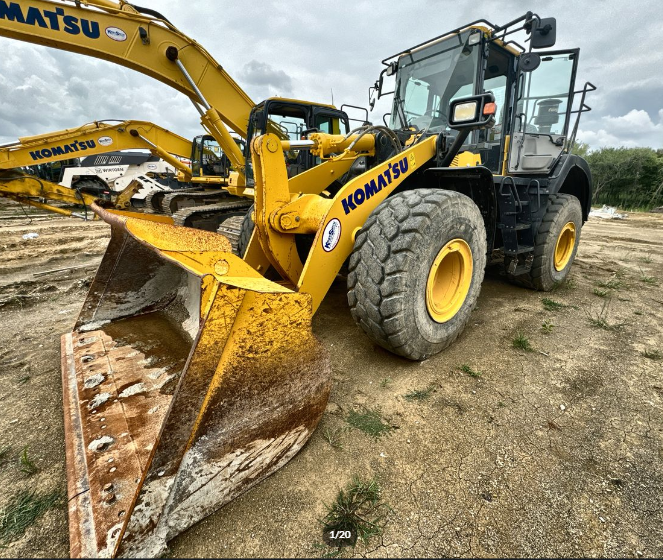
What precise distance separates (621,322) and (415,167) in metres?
2.68

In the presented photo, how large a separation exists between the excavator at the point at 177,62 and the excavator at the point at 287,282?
0.11 metres

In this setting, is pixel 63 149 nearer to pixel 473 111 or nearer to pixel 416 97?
pixel 416 97

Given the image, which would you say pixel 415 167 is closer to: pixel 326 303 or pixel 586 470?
pixel 326 303

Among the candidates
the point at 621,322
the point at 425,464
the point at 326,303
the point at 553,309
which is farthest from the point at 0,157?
the point at 621,322

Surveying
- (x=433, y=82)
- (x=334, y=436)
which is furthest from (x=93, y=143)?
(x=334, y=436)

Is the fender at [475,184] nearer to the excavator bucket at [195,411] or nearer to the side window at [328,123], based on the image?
the excavator bucket at [195,411]

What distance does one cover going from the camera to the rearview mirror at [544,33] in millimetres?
3070

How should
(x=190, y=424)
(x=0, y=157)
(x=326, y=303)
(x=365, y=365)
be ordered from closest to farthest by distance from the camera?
1. (x=190, y=424)
2. (x=365, y=365)
3. (x=326, y=303)
4. (x=0, y=157)

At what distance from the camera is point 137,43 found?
4.53 metres

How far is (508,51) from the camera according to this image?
3680 millimetres

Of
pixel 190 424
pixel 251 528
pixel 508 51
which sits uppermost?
pixel 508 51

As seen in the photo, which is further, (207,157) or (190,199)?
(207,157)

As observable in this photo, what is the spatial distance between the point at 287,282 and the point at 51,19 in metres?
4.35

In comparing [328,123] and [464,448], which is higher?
[328,123]
